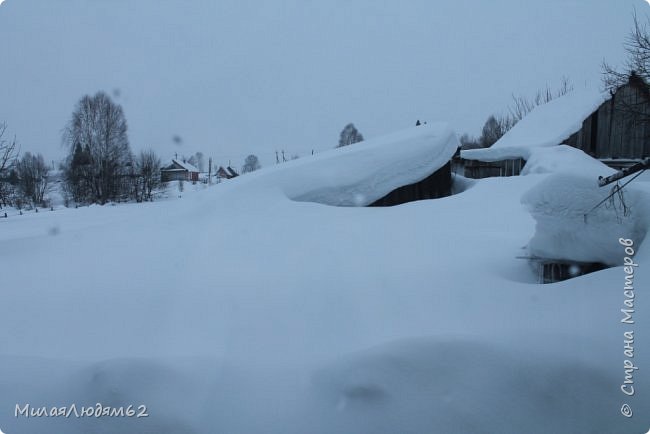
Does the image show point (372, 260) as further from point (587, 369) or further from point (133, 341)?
point (133, 341)

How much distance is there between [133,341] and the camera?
246 centimetres

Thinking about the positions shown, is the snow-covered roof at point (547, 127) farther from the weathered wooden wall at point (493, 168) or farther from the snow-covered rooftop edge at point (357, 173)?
the snow-covered rooftop edge at point (357, 173)

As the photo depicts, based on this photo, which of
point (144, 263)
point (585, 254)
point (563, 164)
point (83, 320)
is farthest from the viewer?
point (563, 164)

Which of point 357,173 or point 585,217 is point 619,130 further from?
point 585,217

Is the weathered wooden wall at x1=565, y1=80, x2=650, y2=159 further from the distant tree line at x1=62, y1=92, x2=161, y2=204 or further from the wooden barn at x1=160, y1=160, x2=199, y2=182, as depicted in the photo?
Answer: the wooden barn at x1=160, y1=160, x2=199, y2=182

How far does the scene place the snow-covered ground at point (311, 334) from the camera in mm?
1970

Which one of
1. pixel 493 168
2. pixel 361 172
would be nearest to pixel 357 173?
A: pixel 361 172

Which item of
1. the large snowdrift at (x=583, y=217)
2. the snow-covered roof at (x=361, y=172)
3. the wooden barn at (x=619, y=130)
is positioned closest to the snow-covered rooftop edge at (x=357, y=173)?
the snow-covered roof at (x=361, y=172)

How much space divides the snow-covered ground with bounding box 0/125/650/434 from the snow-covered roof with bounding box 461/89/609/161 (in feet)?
36.3

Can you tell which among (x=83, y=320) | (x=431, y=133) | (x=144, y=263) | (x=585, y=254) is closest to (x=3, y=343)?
(x=83, y=320)

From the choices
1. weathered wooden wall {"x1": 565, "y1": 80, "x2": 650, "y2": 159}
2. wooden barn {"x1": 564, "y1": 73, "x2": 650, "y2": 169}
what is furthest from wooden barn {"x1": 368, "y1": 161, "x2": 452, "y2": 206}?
weathered wooden wall {"x1": 565, "y1": 80, "x2": 650, "y2": 159}

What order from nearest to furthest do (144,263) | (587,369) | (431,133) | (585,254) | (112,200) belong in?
(587,369), (585,254), (144,263), (431,133), (112,200)

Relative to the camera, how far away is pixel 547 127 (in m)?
15.0

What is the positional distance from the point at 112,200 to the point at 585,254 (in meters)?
21.9
